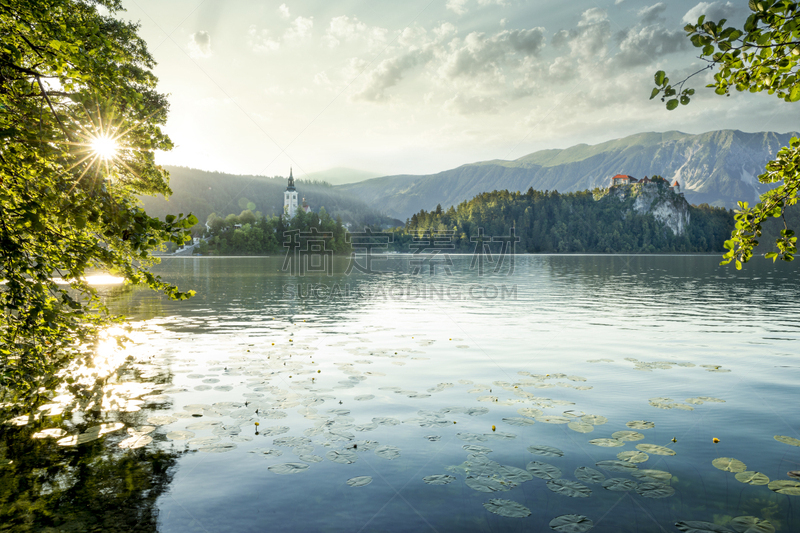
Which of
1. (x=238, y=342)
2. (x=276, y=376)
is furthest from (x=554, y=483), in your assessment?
(x=238, y=342)

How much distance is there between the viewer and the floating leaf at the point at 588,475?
8.59 m

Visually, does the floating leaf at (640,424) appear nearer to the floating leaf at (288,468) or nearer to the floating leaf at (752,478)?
the floating leaf at (752,478)

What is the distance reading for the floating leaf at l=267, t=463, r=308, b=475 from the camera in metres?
8.97

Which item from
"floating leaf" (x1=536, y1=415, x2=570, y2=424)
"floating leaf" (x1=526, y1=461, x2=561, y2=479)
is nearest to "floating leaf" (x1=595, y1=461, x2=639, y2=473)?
"floating leaf" (x1=526, y1=461, x2=561, y2=479)

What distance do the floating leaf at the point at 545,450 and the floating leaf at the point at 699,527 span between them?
2.69 m

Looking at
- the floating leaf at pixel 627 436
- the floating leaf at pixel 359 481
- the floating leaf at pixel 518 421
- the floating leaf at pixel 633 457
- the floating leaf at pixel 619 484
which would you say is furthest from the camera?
the floating leaf at pixel 518 421

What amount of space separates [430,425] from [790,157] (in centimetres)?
878

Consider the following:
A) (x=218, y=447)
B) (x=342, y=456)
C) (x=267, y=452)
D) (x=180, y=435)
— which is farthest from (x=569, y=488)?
(x=180, y=435)

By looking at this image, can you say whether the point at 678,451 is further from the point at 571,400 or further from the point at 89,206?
the point at 89,206

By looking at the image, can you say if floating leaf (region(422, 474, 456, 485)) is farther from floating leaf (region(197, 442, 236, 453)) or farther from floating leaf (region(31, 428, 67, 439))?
floating leaf (region(31, 428, 67, 439))

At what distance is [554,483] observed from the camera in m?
8.55

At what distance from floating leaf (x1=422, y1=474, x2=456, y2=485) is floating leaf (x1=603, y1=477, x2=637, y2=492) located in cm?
271

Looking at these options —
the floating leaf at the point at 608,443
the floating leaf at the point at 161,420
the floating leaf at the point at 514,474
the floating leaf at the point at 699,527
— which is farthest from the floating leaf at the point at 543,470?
the floating leaf at the point at 161,420

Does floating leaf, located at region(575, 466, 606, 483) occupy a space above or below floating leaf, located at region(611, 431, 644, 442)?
above
